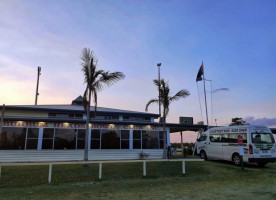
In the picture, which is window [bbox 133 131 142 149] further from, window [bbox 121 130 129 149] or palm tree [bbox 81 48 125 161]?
palm tree [bbox 81 48 125 161]

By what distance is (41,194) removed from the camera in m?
7.09

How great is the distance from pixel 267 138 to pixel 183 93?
6.03m

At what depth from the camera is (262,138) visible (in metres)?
12.9

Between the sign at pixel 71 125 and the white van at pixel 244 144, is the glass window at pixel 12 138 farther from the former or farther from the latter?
the white van at pixel 244 144

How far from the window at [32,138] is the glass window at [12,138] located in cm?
30

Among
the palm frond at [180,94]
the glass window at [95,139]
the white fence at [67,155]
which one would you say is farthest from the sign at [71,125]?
the palm frond at [180,94]

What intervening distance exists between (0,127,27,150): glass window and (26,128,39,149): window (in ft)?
0.99

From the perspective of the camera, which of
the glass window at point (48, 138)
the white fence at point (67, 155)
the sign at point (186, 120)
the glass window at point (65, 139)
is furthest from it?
the sign at point (186, 120)

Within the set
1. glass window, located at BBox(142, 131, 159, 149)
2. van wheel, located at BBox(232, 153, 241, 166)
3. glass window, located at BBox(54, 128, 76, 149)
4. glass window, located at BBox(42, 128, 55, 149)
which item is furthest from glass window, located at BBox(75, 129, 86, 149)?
van wheel, located at BBox(232, 153, 241, 166)

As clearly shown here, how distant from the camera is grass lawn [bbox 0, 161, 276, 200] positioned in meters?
6.83

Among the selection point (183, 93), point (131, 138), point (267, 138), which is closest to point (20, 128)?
point (131, 138)

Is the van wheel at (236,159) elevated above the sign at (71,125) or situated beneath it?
situated beneath

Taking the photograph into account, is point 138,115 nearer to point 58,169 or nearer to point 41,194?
point 58,169

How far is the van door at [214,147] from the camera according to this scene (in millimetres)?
14938
